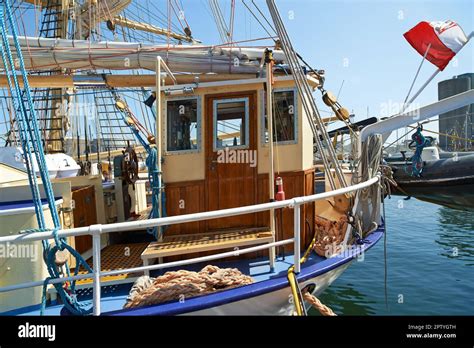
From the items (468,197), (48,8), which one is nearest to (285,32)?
(468,197)

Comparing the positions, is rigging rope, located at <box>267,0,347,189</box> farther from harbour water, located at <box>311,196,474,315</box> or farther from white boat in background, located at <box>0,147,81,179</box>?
white boat in background, located at <box>0,147,81,179</box>

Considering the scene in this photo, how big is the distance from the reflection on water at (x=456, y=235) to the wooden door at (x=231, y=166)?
7.45 m

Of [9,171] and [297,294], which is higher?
[9,171]

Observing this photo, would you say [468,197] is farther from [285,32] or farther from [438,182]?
[285,32]

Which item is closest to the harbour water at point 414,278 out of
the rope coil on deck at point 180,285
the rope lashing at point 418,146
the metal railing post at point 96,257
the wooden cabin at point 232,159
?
the rope lashing at point 418,146

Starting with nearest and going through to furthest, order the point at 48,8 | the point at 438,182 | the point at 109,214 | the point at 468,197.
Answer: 1. the point at 109,214
2. the point at 468,197
3. the point at 438,182
4. the point at 48,8

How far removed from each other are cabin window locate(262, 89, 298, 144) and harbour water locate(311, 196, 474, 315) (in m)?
3.55

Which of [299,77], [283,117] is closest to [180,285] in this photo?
[283,117]

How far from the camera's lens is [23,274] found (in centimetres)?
356

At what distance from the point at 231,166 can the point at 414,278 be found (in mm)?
5499

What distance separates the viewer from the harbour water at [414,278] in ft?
19.7

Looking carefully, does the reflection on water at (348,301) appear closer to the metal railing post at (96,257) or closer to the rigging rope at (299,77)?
the rigging rope at (299,77)

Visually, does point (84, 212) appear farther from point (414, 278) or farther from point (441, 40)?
point (441, 40)
